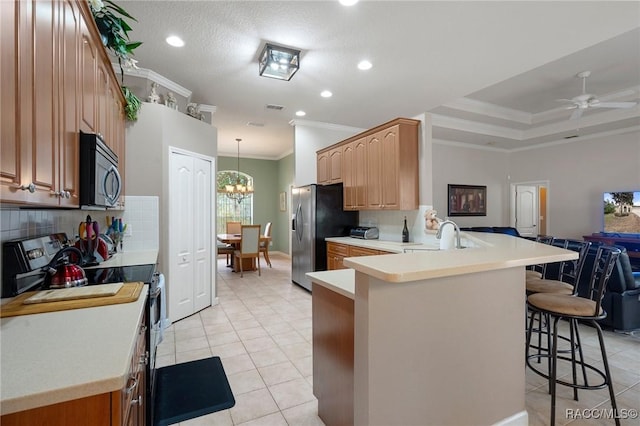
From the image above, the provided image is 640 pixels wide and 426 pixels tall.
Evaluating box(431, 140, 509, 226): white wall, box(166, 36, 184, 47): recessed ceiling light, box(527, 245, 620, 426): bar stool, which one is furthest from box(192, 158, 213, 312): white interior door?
box(431, 140, 509, 226): white wall

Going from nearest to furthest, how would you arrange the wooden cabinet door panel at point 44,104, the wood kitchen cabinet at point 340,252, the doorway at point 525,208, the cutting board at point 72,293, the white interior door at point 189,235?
1. the wooden cabinet door panel at point 44,104
2. the cutting board at point 72,293
3. the white interior door at point 189,235
4. the wood kitchen cabinet at point 340,252
5. the doorway at point 525,208

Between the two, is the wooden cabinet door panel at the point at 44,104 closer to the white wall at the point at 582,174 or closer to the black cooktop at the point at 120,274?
the black cooktop at the point at 120,274

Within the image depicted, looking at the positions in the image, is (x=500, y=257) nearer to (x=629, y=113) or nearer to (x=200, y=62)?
(x=200, y=62)

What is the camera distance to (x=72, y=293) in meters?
1.41

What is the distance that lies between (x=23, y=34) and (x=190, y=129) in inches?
115

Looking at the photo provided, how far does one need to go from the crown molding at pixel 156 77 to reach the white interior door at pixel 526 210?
308 inches

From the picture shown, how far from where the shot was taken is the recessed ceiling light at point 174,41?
2.89 m

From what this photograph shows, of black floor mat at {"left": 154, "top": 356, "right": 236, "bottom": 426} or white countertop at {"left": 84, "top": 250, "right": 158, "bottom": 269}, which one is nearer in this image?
black floor mat at {"left": 154, "top": 356, "right": 236, "bottom": 426}

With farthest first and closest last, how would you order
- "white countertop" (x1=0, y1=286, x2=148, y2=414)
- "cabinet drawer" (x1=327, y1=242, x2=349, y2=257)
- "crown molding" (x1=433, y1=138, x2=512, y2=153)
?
"crown molding" (x1=433, y1=138, x2=512, y2=153) < "cabinet drawer" (x1=327, y1=242, x2=349, y2=257) < "white countertop" (x1=0, y1=286, x2=148, y2=414)

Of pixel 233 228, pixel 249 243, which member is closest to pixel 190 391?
pixel 249 243

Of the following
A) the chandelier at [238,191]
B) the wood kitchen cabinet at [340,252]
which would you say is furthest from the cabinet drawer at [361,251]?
the chandelier at [238,191]

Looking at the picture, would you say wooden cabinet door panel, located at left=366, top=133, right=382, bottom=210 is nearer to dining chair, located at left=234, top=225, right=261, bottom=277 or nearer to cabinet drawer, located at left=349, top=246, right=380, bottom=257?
cabinet drawer, located at left=349, top=246, right=380, bottom=257

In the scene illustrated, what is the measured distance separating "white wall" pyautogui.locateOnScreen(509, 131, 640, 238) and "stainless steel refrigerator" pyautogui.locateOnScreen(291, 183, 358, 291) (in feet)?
16.4

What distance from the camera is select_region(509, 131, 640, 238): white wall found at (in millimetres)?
5785
